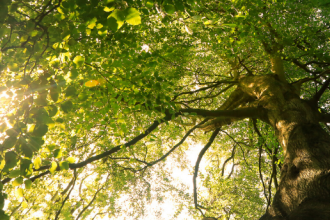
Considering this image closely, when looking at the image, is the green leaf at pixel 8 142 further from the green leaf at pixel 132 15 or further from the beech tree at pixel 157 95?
the green leaf at pixel 132 15

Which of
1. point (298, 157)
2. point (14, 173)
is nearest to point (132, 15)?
point (14, 173)

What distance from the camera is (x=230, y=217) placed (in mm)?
13125

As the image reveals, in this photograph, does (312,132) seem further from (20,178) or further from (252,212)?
(252,212)

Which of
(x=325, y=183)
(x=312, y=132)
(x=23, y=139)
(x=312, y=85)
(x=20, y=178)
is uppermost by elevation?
(x=312, y=85)

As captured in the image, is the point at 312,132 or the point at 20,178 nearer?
the point at 20,178

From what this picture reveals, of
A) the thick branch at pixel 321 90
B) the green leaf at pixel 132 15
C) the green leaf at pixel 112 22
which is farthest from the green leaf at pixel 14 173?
the thick branch at pixel 321 90

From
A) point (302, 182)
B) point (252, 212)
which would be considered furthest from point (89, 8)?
point (252, 212)

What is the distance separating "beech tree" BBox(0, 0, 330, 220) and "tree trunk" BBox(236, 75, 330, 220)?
0.07 ft

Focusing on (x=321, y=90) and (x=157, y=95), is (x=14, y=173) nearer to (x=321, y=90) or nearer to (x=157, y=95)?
(x=157, y=95)

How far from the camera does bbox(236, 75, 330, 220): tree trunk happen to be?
266cm

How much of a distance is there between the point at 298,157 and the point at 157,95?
9.06 ft

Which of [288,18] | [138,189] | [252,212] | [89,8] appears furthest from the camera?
[252,212]

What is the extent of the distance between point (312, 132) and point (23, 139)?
15.5 feet

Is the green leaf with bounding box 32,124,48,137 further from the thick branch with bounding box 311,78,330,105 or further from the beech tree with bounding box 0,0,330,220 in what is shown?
the thick branch with bounding box 311,78,330,105
